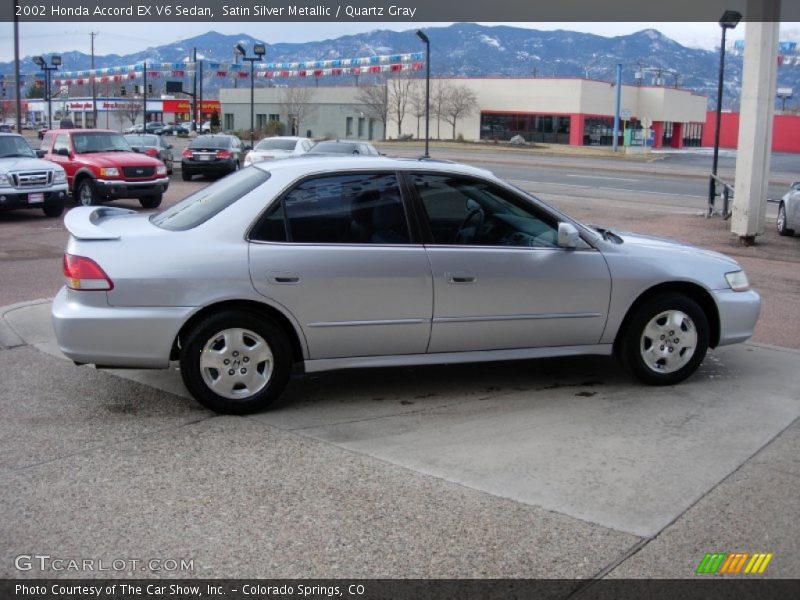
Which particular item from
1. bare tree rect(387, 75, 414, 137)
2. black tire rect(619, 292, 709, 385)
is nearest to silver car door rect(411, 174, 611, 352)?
black tire rect(619, 292, 709, 385)

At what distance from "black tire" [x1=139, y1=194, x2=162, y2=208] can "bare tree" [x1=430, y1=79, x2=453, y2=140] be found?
207ft

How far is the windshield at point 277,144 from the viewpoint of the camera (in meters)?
29.1

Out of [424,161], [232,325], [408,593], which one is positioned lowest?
[408,593]

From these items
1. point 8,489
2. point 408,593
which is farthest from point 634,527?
point 8,489

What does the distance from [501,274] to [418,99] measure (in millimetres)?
80668

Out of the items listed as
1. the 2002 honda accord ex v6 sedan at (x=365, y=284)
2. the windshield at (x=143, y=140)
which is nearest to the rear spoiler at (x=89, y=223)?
the 2002 honda accord ex v6 sedan at (x=365, y=284)

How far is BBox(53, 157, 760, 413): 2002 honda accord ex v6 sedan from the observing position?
219 inches

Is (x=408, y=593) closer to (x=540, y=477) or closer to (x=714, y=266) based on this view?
(x=540, y=477)

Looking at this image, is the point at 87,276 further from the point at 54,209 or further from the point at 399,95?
the point at 399,95

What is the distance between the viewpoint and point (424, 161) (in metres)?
6.39

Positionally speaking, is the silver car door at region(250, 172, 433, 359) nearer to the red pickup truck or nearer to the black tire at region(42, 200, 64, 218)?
the black tire at region(42, 200, 64, 218)

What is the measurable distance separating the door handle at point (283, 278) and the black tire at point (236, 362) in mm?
253

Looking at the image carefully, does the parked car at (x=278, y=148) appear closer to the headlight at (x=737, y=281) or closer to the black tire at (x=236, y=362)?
the headlight at (x=737, y=281)

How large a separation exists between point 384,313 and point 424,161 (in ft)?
4.00
